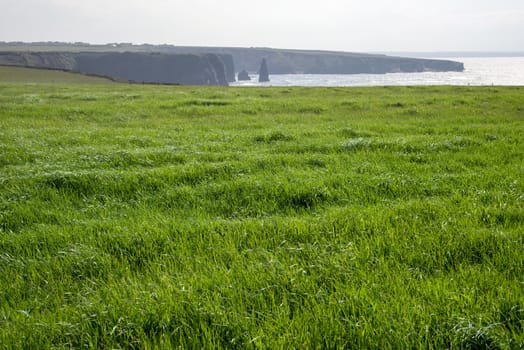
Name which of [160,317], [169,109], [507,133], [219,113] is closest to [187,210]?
[160,317]

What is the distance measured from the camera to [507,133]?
12422mm

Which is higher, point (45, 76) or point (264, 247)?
point (45, 76)

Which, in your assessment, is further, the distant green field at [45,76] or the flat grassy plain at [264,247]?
the distant green field at [45,76]

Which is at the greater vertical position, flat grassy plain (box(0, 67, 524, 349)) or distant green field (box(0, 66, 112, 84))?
distant green field (box(0, 66, 112, 84))

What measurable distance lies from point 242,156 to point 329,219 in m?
4.45

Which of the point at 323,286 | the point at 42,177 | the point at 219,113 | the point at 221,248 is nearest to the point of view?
the point at 323,286

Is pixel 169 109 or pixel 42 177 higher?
pixel 169 109

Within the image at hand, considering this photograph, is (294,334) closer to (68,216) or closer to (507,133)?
(68,216)

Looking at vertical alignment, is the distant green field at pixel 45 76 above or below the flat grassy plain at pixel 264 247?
above

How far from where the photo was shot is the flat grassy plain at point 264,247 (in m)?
3.21

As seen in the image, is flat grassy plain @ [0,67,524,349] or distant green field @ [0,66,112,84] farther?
distant green field @ [0,66,112,84]

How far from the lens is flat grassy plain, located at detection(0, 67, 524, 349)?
3.21 meters

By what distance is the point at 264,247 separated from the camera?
478 centimetres

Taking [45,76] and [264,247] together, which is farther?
[45,76]
